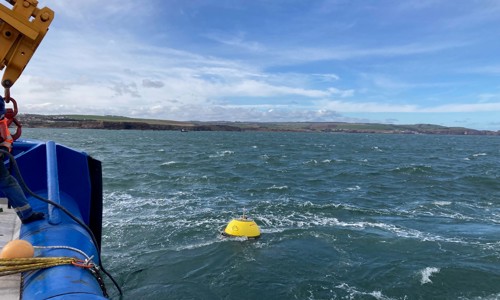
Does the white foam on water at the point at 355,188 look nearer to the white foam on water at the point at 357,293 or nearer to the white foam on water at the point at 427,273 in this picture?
the white foam on water at the point at 427,273

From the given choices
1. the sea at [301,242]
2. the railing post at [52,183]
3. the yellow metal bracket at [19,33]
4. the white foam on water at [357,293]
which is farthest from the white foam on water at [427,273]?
the yellow metal bracket at [19,33]

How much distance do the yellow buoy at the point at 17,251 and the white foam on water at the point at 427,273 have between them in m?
10.6

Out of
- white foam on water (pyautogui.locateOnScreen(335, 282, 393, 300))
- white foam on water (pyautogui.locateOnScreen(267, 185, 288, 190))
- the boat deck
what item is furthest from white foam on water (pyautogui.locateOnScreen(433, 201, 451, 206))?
the boat deck

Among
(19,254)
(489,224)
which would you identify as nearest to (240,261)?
(19,254)

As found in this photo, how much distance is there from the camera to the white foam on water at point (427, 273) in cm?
1144

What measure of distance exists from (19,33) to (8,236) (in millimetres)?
3083

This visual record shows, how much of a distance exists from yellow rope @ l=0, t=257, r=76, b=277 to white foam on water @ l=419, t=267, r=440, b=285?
10.4 m

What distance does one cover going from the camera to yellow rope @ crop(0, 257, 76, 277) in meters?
4.21

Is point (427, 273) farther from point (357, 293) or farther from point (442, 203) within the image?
point (442, 203)

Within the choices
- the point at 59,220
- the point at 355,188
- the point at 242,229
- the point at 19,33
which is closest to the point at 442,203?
the point at 355,188

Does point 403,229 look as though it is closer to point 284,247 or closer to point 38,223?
point 284,247

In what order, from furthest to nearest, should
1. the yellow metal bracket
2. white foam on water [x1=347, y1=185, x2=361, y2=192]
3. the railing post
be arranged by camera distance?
white foam on water [x1=347, y1=185, x2=361, y2=192] → the railing post → the yellow metal bracket

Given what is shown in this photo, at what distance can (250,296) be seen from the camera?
10.3 metres

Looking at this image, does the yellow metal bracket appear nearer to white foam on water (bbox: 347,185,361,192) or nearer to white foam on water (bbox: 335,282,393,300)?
white foam on water (bbox: 335,282,393,300)
